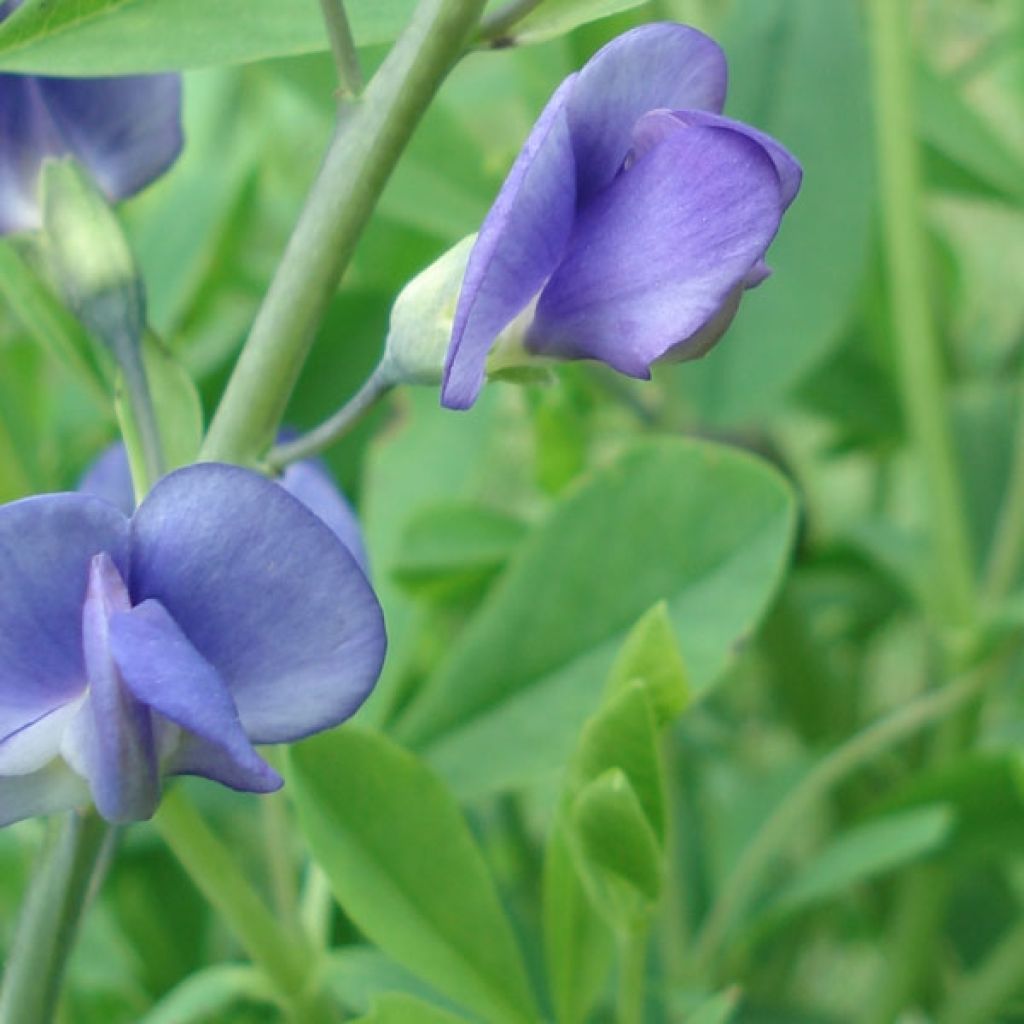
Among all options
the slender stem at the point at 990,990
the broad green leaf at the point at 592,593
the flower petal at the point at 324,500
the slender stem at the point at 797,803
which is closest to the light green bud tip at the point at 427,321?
the flower petal at the point at 324,500

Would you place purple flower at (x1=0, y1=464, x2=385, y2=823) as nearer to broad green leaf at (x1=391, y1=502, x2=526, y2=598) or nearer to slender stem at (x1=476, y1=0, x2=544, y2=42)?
slender stem at (x1=476, y1=0, x2=544, y2=42)

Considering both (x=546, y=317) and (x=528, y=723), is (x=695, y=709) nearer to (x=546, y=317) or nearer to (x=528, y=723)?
(x=528, y=723)

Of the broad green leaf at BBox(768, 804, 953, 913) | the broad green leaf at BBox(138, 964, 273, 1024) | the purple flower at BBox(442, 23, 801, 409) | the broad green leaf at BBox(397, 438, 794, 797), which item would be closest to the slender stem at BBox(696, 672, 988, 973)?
the broad green leaf at BBox(768, 804, 953, 913)

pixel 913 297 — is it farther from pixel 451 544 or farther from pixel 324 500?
pixel 324 500

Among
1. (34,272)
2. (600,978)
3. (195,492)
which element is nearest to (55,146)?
(34,272)

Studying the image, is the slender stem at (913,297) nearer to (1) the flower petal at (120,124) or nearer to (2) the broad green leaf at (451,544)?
(2) the broad green leaf at (451,544)

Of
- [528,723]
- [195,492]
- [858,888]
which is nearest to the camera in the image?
[195,492]
